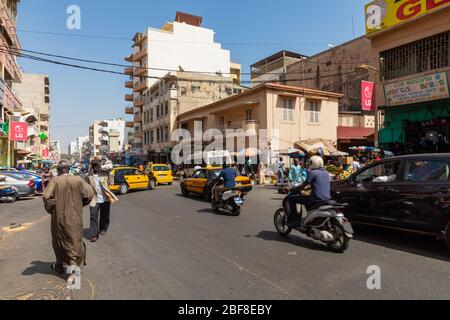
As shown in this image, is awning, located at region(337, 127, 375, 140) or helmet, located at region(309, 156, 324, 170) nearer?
helmet, located at region(309, 156, 324, 170)

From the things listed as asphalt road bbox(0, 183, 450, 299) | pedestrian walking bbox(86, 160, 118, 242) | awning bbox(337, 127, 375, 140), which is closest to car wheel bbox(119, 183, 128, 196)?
asphalt road bbox(0, 183, 450, 299)

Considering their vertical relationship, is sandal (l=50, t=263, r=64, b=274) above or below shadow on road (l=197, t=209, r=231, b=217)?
above

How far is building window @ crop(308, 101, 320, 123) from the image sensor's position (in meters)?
28.2

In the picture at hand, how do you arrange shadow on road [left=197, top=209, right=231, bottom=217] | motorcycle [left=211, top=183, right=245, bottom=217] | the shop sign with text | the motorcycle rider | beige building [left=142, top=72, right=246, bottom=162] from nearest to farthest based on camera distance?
motorcycle [left=211, top=183, right=245, bottom=217] < the motorcycle rider < shadow on road [left=197, top=209, right=231, bottom=217] < the shop sign with text < beige building [left=142, top=72, right=246, bottom=162]

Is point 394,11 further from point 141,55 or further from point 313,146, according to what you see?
point 141,55

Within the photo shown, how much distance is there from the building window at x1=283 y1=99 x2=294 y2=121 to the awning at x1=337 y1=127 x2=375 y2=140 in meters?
5.73

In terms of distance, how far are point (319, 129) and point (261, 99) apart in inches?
251

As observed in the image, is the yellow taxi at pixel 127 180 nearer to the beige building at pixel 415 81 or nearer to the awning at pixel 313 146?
the awning at pixel 313 146

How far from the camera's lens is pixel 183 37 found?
173 ft

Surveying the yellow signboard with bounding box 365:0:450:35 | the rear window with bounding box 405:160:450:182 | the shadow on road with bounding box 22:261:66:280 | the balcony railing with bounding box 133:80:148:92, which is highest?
the balcony railing with bounding box 133:80:148:92

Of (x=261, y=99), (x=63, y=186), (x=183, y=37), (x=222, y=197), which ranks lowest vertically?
(x=222, y=197)

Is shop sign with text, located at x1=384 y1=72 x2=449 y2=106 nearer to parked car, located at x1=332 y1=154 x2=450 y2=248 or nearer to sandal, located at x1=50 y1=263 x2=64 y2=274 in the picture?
parked car, located at x1=332 y1=154 x2=450 y2=248
